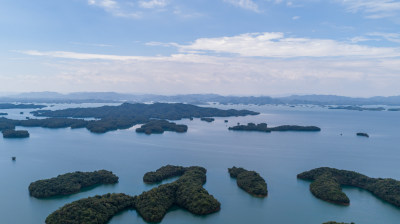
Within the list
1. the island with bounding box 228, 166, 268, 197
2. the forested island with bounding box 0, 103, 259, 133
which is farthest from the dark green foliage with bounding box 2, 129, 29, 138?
the island with bounding box 228, 166, 268, 197

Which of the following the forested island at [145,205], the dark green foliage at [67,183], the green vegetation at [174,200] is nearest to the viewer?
the forested island at [145,205]

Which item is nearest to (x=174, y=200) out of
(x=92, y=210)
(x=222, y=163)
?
(x=92, y=210)

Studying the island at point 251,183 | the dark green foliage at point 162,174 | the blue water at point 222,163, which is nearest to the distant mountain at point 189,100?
the blue water at point 222,163

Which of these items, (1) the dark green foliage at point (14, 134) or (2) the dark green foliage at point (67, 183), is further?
(1) the dark green foliage at point (14, 134)

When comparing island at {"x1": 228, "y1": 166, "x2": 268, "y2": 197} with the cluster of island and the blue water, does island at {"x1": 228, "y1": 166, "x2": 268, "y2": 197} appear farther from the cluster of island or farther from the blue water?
the blue water

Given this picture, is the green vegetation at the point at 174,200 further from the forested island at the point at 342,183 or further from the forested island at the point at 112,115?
the forested island at the point at 112,115

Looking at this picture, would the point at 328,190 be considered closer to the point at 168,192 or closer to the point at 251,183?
the point at 251,183

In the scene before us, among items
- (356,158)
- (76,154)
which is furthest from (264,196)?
(76,154)
